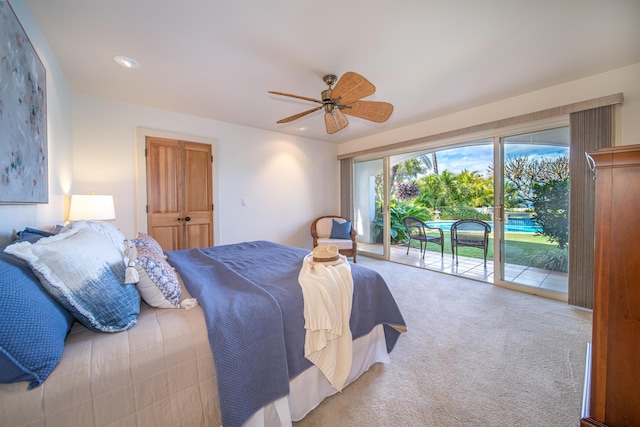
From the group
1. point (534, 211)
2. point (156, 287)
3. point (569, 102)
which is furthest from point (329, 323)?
point (569, 102)

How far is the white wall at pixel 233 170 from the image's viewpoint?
2908 mm

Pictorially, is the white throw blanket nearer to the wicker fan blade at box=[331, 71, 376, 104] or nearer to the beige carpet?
the beige carpet

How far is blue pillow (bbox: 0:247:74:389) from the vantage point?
0.70 metres

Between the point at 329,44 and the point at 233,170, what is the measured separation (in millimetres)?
2571

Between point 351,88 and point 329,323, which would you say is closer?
point 329,323

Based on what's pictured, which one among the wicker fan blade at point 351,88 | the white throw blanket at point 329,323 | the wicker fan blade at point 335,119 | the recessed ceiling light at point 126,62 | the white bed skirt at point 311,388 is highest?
the recessed ceiling light at point 126,62

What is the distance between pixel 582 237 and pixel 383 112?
2553 mm

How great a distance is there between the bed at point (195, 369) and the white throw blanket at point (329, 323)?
0.18ft

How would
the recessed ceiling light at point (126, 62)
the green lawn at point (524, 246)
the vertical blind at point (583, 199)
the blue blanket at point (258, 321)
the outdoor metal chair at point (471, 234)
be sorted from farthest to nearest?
the outdoor metal chair at point (471, 234)
the green lawn at point (524, 246)
the vertical blind at point (583, 199)
the recessed ceiling light at point (126, 62)
the blue blanket at point (258, 321)

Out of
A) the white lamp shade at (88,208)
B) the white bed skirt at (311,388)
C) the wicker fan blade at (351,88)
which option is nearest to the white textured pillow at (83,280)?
the white bed skirt at (311,388)

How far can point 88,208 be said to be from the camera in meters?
2.34

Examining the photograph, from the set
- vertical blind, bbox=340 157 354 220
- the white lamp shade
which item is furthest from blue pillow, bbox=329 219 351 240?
the white lamp shade

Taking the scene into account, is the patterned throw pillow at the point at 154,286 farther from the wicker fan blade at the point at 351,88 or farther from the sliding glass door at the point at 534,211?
the sliding glass door at the point at 534,211

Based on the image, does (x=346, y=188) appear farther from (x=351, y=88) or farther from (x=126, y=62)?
(x=126, y=62)
